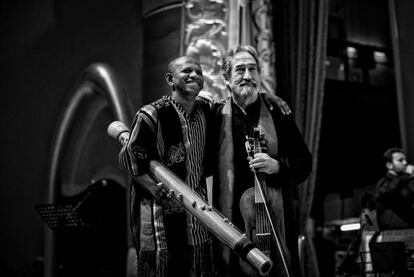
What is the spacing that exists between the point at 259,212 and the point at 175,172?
0.38 metres

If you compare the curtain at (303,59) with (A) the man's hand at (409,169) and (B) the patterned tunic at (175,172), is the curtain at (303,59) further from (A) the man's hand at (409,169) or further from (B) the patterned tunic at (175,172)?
(B) the patterned tunic at (175,172)

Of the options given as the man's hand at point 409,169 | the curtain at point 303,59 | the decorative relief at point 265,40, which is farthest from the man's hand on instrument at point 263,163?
the man's hand at point 409,169

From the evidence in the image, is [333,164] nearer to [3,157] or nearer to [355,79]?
[355,79]

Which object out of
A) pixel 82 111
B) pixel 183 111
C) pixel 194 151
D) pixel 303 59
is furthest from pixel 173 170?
pixel 82 111

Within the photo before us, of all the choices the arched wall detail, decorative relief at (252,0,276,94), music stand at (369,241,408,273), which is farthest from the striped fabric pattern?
the arched wall detail

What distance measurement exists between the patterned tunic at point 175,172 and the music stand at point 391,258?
1479mm

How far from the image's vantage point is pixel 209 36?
394 cm

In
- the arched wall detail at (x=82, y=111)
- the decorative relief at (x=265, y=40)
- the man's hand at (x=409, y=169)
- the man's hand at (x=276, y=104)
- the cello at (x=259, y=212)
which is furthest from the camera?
the arched wall detail at (x=82, y=111)

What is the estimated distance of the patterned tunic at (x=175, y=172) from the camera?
204 cm

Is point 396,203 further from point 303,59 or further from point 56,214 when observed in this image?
point 56,214

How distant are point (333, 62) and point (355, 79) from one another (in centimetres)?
36

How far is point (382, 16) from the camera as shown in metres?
6.25

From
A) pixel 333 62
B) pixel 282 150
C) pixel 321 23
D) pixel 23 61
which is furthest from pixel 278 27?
pixel 23 61

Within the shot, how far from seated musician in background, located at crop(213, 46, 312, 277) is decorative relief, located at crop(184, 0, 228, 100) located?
150 cm
